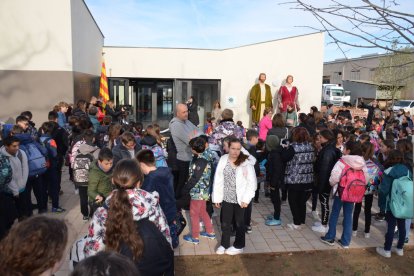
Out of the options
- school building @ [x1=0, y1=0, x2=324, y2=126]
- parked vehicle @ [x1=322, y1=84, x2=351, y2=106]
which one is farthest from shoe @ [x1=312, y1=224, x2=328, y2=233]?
parked vehicle @ [x1=322, y1=84, x2=351, y2=106]

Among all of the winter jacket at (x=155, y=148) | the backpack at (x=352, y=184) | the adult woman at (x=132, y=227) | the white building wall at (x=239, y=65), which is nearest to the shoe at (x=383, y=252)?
the backpack at (x=352, y=184)

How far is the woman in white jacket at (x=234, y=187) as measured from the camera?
4770 millimetres

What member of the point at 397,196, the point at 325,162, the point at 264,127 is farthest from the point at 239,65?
the point at 397,196

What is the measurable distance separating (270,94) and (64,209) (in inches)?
377

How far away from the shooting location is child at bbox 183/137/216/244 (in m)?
4.97

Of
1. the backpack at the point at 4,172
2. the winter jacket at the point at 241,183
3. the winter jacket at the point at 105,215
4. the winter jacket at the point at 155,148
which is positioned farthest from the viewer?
the winter jacket at the point at 155,148

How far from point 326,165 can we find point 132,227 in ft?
12.7

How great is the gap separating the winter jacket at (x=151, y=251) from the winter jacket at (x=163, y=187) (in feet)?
4.65

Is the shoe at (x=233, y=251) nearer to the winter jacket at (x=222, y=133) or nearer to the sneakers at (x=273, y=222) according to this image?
the sneakers at (x=273, y=222)

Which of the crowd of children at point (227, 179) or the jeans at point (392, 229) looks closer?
the crowd of children at point (227, 179)

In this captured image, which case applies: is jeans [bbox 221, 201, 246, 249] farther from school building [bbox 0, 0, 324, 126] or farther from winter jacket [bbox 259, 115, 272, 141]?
school building [bbox 0, 0, 324, 126]

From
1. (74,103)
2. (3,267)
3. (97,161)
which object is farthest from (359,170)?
(74,103)

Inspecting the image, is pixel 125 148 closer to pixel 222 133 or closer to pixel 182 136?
pixel 182 136

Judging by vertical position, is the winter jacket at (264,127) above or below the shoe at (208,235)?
above
